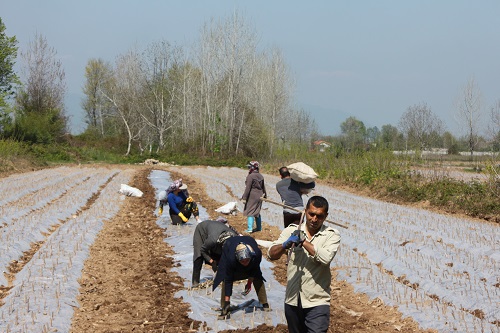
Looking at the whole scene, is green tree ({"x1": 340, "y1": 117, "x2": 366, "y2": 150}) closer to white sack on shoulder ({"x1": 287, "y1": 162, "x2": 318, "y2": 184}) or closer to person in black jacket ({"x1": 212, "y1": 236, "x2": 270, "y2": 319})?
white sack on shoulder ({"x1": 287, "y1": 162, "x2": 318, "y2": 184})

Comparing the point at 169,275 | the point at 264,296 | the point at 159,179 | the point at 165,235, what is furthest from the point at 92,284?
the point at 159,179

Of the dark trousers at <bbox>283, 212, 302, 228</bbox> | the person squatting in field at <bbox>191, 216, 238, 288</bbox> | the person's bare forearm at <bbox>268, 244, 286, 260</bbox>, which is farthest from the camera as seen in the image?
the dark trousers at <bbox>283, 212, 302, 228</bbox>

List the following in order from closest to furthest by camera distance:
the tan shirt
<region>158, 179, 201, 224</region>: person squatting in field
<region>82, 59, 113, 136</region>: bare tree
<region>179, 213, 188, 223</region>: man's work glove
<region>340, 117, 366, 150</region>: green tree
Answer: the tan shirt → <region>158, 179, 201, 224</region>: person squatting in field → <region>179, 213, 188, 223</region>: man's work glove → <region>340, 117, 366, 150</region>: green tree → <region>82, 59, 113, 136</region>: bare tree

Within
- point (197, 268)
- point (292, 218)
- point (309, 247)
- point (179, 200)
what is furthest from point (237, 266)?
point (179, 200)

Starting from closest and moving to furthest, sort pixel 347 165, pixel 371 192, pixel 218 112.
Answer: pixel 371 192 → pixel 347 165 → pixel 218 112

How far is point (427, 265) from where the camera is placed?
326 inches

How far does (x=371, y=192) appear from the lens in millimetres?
21234

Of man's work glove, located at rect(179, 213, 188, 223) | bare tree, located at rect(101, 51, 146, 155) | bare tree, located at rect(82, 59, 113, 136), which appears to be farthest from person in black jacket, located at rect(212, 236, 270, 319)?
bare tree, located at rect(82, 59, 113, 136)

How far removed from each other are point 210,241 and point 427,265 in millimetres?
3642

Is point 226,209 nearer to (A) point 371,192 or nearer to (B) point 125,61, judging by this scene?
(A) point 371,192

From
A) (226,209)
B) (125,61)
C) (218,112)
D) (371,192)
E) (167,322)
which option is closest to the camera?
(167,322)

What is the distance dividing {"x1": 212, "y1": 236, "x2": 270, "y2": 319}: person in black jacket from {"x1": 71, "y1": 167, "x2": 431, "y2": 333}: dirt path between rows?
0.41 m

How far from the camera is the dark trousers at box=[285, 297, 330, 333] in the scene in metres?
3.78

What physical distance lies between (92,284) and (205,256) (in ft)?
5.95
